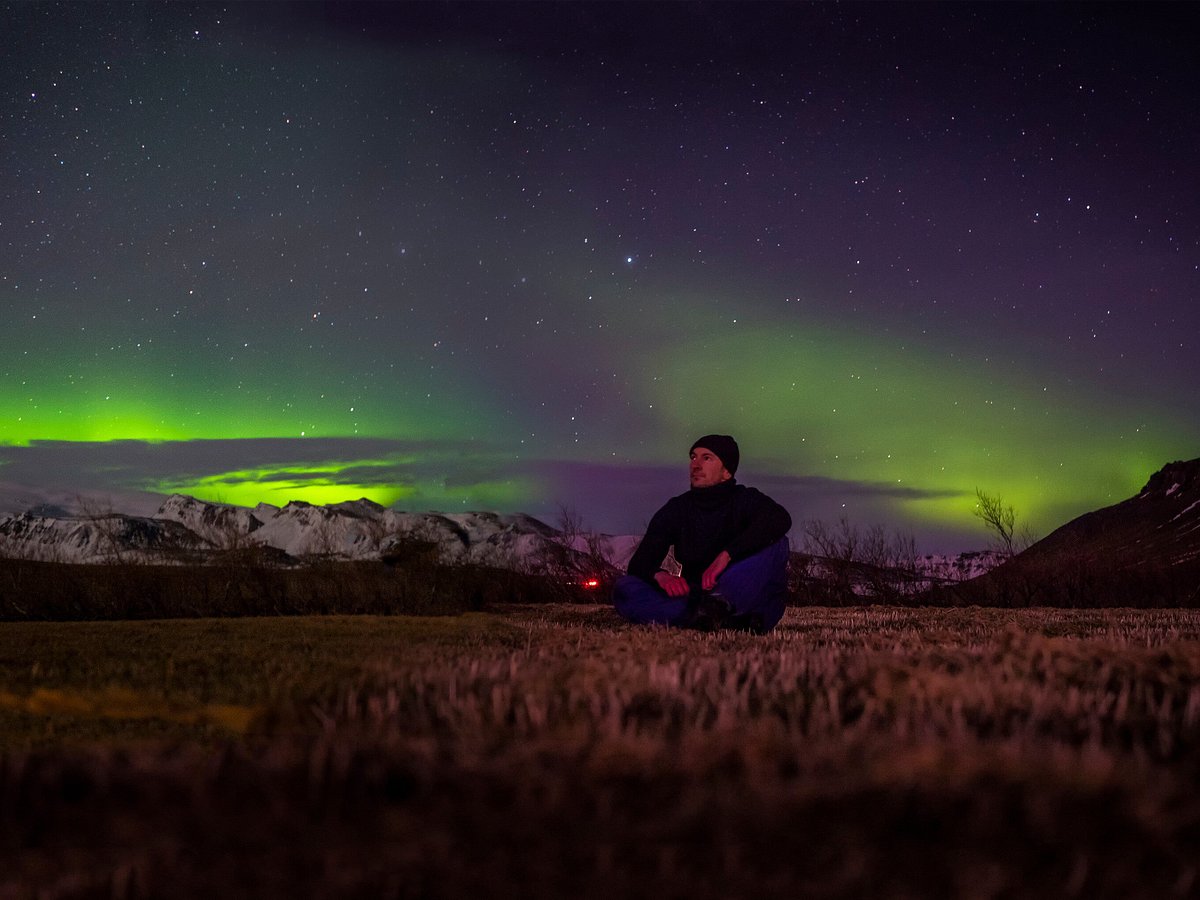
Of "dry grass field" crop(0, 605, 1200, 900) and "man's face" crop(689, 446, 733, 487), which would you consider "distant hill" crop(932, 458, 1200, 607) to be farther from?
"dry grass field" crop(0, 605, 1200, 900)

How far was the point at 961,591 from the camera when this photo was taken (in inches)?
656

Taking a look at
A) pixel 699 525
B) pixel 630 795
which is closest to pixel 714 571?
pixel 699 525

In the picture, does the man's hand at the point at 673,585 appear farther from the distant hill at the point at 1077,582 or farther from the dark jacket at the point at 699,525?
the distant hill at the point at 1077,582

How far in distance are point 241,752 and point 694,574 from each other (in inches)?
247

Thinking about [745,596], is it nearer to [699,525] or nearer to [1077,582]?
[699,525]

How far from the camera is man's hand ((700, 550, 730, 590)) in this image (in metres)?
7.63

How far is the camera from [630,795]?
224cm

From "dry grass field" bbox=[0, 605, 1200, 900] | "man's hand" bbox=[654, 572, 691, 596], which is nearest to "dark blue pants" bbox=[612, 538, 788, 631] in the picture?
"man's hand" bbox=[654, 572, 691, 596]

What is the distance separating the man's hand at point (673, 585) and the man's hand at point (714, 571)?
14.9 inches

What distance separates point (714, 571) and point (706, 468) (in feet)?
4.37

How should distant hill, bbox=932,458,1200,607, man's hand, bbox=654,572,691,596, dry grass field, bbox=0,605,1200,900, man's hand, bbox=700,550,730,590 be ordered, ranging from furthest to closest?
distant hill, bbox=932,458,1200,607, man's hand, bbox=654,572,691,596, man's hand, bbox=700,550,730,590, dry grass field, bbox=0,605,1200,900

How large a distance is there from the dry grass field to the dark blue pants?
14.0 ft

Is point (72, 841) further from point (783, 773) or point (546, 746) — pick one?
point (783, 773)

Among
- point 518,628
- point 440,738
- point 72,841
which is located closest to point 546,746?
point 440,738
